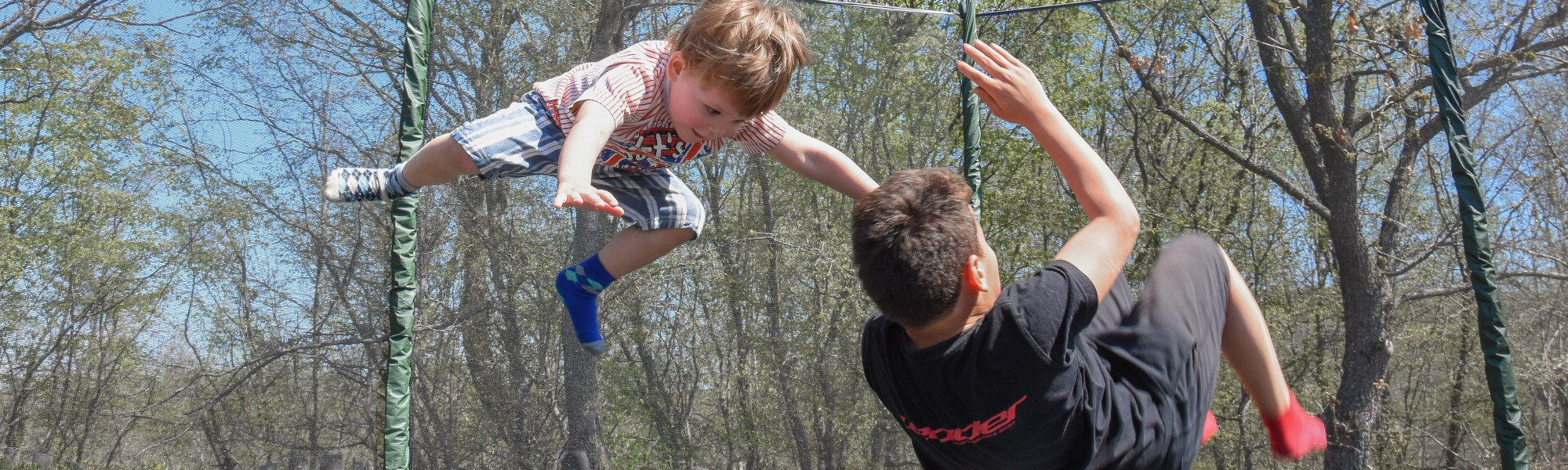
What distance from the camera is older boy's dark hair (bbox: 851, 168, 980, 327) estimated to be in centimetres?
97

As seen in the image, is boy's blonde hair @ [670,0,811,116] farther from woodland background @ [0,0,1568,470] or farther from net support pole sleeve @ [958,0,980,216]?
woodland background @ [0,0,1568,470]

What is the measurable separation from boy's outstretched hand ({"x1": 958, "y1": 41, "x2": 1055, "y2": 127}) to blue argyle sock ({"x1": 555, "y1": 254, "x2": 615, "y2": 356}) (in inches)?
33.9

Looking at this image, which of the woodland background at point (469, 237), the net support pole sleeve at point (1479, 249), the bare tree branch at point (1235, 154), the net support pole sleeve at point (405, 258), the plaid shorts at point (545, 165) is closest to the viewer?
Result: the plaid shorts at point (545, 165)

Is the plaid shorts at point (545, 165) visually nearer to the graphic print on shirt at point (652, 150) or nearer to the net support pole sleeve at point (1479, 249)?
the graphic print on shirt at point (652, 150)

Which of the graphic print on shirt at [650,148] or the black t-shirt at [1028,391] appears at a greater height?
the graphic print on shirt at [650,148]

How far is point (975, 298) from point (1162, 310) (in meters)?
0.24

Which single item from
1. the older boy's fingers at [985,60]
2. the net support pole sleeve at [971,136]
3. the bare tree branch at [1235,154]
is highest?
the bare tree branch at [1235,154]

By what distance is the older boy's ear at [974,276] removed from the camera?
99 cm

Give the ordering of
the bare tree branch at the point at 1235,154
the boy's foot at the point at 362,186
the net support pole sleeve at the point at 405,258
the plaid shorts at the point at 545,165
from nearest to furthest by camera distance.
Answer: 1. the plaid shorts at the point at 545,165
2. the boy's foot at the point at 362,186
3. the net support pole sleeve at the point at 405,258
4. the bare tree branch at the point at 1235,154

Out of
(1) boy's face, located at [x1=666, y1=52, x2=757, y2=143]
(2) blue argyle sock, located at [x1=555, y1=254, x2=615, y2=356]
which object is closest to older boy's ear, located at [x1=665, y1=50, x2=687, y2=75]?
(1) boy's face, located at [x1=666, y1=52, x2=757, y2=143]

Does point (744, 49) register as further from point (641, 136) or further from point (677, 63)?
point (641, 136)

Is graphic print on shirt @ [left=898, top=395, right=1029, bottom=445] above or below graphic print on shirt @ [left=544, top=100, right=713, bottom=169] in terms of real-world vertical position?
below

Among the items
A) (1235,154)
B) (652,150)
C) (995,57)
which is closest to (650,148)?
(652,150)

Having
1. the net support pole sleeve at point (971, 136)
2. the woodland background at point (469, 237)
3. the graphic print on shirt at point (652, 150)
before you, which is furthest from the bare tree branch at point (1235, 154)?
the graphic print on shirt at point (652, 150)
